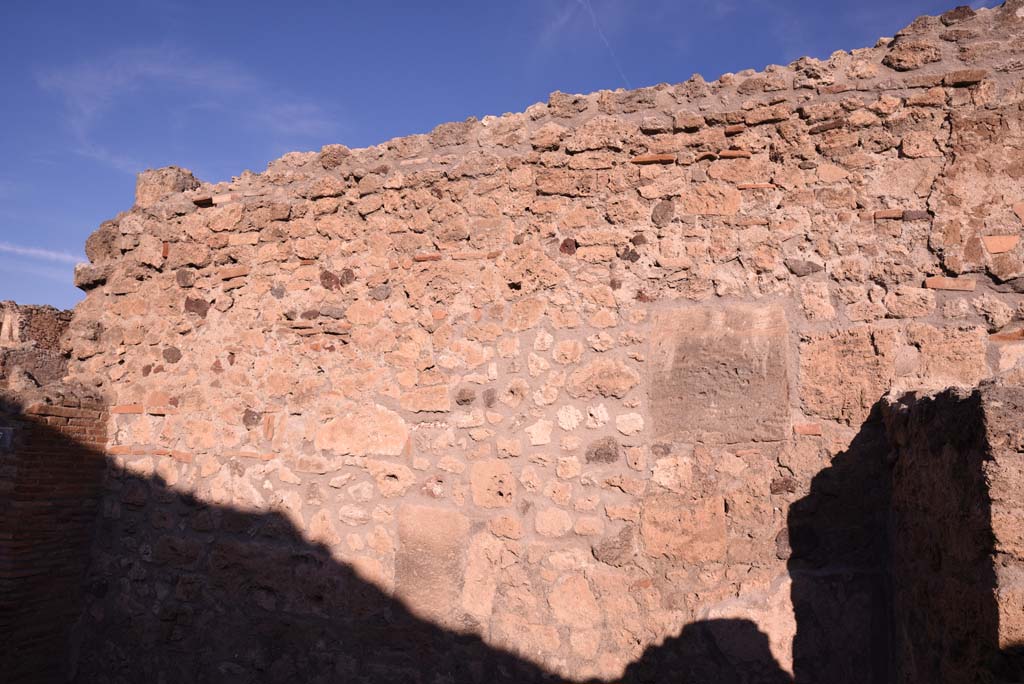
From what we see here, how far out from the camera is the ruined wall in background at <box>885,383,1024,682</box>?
1.66 metres

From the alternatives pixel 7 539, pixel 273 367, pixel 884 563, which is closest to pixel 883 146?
pixel 884 563

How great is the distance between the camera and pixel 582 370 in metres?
3.19

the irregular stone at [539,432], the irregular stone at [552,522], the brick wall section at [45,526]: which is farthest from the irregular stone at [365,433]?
the brick wall section at [45,526]

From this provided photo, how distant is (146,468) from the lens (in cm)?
411

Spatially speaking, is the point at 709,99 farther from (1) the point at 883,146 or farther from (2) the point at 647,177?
(1) the point at 883,146

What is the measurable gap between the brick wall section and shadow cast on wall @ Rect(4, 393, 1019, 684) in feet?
0.12

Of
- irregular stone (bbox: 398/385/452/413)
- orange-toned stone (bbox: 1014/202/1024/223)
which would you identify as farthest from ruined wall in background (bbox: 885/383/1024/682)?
irregular stone (bbox: 398/385/452/413)

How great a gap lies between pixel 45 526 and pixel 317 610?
1.64 metres

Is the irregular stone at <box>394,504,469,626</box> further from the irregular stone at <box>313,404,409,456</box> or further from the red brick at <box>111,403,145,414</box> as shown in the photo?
the red brick at <box>111,403,145,414</box>

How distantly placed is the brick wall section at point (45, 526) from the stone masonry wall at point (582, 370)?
0.51 feet

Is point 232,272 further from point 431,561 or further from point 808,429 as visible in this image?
point 808,429

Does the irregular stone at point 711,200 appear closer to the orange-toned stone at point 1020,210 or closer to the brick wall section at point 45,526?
the orange-toned stone at point 1020,210

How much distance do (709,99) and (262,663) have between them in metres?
3.35

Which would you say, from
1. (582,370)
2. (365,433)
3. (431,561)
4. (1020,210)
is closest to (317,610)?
(431,561)
